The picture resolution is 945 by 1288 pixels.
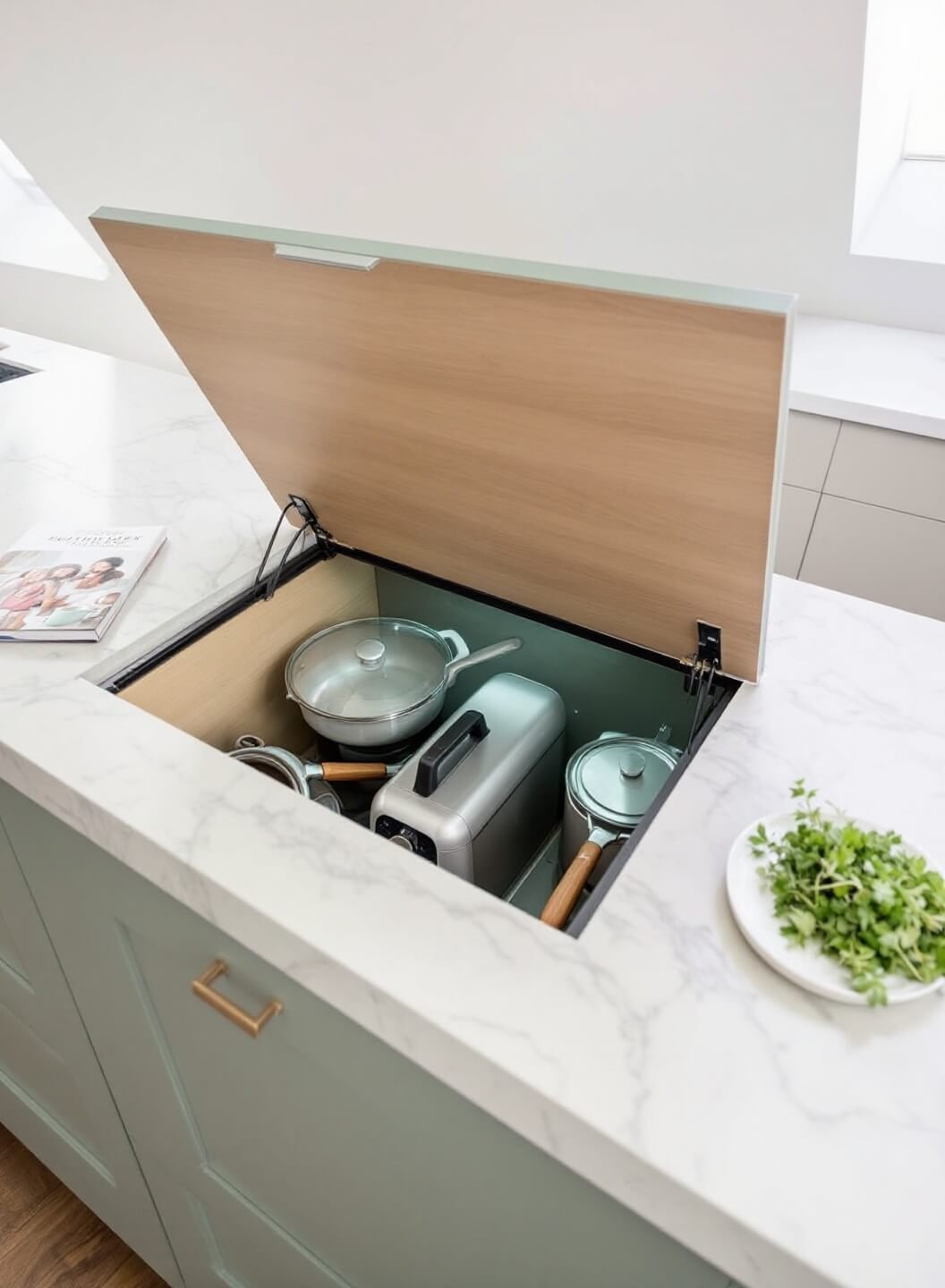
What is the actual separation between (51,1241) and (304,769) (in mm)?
1039

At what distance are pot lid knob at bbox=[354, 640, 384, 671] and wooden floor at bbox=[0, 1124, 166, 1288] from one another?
1067 mm

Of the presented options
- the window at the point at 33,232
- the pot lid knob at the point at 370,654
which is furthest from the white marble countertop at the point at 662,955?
the window at the point at 33,232

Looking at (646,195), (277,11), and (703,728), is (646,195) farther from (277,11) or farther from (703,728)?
(703,728)

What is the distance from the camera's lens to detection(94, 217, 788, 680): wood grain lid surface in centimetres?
66

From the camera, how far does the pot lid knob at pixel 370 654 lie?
3.76 ft

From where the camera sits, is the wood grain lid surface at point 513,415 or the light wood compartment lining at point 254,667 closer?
the wood grain lid surface at point 513,415

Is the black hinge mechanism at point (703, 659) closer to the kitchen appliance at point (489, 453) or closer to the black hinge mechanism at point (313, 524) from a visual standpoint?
the kitchen appliance at point (489, 453)

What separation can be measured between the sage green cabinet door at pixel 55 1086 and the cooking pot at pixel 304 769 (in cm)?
26

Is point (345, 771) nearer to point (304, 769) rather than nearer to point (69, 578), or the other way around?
point (304, 769)

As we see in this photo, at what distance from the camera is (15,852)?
103 cm

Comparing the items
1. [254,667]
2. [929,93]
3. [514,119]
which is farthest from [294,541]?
[929,93]

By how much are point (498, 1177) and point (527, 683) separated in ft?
1.89

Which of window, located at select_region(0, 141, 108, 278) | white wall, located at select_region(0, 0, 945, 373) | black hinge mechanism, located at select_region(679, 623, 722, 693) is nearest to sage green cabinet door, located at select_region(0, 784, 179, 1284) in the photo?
black hinge mechanism, located at select_region(679, 623, 722, 693)

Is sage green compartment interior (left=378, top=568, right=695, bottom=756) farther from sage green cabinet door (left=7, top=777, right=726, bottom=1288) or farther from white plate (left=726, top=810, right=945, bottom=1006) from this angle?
sage green cabinet door (left=7, top=777, right=726, bottom=1288)
